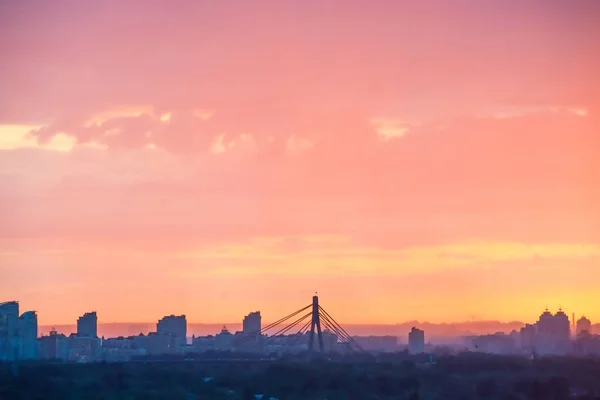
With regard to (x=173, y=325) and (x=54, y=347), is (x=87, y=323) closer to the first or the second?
(x=173, y=325)

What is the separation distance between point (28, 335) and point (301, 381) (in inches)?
2762

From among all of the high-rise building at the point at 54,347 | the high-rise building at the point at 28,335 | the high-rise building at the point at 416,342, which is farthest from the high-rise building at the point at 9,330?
the high-rise building at the point at 416,342

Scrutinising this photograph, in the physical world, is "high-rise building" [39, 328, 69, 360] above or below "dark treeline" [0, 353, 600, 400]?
above

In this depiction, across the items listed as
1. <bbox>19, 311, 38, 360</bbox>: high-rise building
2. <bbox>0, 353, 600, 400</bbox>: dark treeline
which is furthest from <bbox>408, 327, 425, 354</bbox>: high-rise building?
<bbox>0, 353, 600, 400</bbox>: dark treeline

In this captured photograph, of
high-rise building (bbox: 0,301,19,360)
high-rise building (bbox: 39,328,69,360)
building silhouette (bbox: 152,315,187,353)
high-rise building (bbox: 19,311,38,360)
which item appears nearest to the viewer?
high-rise building (bbox: 0,301,19,360)

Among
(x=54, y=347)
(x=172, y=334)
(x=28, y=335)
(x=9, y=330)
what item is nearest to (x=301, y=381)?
(x=9, y=330)

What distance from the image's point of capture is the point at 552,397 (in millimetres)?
81250

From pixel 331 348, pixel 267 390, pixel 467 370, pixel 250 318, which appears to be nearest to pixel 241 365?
pixel 467 370

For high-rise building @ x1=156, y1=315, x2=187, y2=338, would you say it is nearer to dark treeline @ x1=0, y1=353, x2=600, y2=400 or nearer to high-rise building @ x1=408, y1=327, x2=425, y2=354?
high-rise building @ x1=408, y1=327, x2=425, y2=354

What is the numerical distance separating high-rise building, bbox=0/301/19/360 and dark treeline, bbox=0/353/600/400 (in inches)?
1357

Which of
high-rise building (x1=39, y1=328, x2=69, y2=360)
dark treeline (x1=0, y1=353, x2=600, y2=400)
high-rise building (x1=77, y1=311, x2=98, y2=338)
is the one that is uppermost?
high-rise building (x1=77, y1=311, x2=98, y2=338)

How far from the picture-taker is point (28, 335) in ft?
498

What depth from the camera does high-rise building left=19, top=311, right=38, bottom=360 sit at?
5832 inches

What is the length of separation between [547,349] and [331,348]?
43798 millimetres
